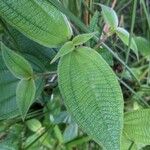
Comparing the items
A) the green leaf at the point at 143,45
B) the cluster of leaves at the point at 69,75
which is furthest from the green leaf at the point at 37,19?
the green leaf at the point at 143,45

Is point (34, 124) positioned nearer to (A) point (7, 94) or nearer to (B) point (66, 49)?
(A) point (7, 94)

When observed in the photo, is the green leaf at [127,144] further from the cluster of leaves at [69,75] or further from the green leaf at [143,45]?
the green leaf at [143,45]

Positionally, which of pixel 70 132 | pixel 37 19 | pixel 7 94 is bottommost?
pixel 70 132

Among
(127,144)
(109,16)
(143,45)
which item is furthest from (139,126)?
(143,45)

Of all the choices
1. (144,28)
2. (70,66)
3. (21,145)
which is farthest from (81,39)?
(144,28)

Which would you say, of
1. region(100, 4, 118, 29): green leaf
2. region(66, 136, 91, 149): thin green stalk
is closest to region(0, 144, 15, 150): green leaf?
region(66, 136, 91, 149): thin green stalk

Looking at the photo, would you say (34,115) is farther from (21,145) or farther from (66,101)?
(66,101)
